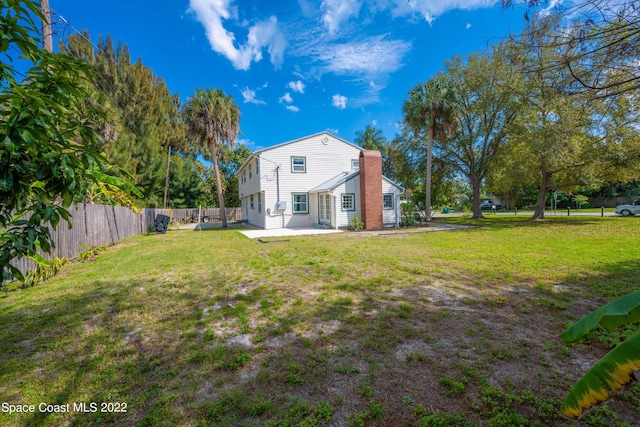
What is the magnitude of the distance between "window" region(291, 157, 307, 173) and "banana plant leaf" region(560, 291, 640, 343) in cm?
1758

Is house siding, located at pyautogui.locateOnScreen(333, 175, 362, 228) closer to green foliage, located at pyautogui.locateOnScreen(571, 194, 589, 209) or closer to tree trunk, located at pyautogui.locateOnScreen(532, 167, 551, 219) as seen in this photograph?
tree trunk, located at pyautogui.locateOnScreen(532, 167, 551, 219)

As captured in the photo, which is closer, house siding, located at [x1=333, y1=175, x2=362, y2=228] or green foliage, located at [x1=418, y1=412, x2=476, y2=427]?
green foliage, located at [x1=418, y1=412, x2=476, y2=427]

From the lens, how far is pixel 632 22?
360cm

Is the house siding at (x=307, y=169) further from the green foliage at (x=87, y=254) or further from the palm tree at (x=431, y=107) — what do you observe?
the green foliage at (x=87, y=254)

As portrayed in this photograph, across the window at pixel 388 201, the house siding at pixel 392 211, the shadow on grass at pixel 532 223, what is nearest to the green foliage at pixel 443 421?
the shadow on grass at pixel 532 223

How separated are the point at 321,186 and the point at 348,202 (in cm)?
263

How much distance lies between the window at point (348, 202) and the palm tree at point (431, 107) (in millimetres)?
8457

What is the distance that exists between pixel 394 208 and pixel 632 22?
1449 cm

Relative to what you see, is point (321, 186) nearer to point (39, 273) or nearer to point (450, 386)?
point (39, 273)

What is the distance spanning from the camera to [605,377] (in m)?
1.47

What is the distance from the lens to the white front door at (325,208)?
56.9 feet

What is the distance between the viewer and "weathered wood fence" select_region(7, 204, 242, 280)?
305 inches

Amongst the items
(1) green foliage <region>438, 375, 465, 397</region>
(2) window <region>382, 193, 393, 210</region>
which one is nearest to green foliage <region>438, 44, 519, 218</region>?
(2) window <region>382, 193, 393, 210</region>

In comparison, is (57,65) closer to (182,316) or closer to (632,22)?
(182,316)
